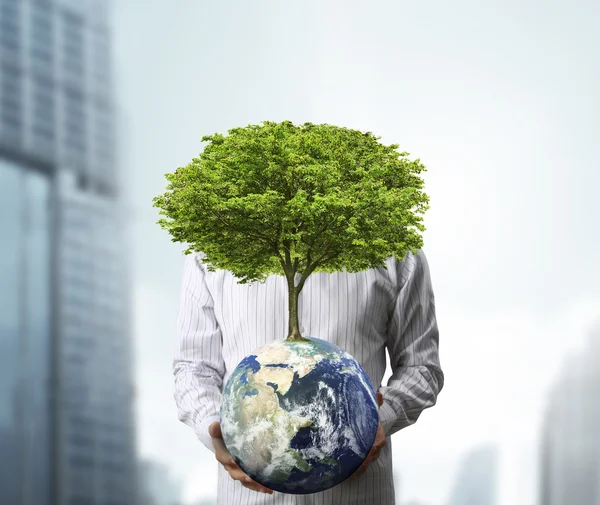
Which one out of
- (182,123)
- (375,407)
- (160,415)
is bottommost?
(160,415)

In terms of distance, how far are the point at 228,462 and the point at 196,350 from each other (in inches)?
12.9

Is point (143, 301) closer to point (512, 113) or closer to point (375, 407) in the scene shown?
point (512, 113)

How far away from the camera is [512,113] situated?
144 inches

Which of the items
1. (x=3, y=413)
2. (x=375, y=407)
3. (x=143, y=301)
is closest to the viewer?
(x=375, y=407)

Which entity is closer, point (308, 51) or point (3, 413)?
point (3, 413)

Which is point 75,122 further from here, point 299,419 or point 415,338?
point 299,419

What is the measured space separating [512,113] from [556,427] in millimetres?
1424

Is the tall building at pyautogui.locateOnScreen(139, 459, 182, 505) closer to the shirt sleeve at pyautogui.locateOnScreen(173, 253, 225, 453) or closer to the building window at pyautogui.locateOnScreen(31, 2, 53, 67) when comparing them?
the building window at pyautogui.locateOnScreen(31, 2, 53, 67)

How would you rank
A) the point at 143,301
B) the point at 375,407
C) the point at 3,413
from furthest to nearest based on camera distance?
the point at 143,301
the point at 3,413
the point at 375,407

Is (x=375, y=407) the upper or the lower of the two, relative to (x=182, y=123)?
lower

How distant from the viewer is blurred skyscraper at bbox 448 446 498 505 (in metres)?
3.56

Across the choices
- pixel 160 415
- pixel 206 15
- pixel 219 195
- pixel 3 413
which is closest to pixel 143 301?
pixel 160 415

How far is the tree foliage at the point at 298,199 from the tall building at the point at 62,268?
2615 mm

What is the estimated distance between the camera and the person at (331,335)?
4.54ft
